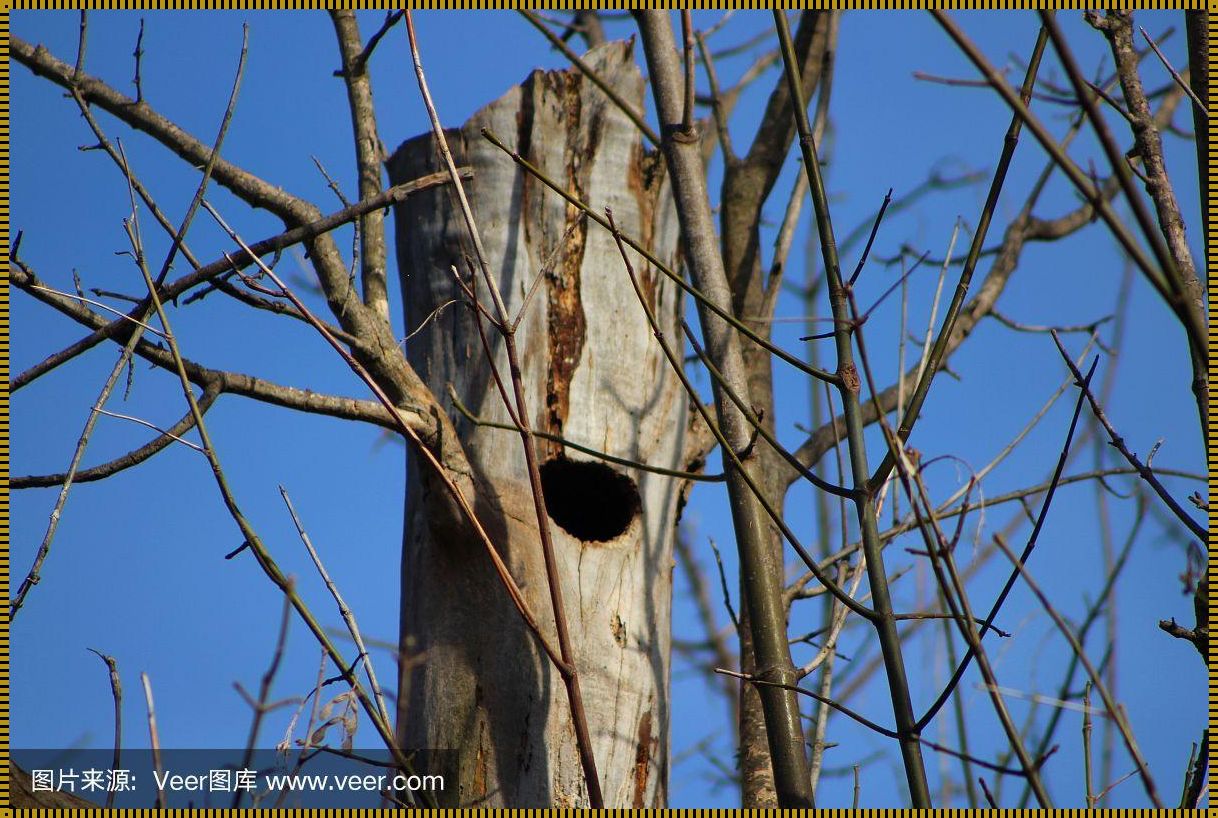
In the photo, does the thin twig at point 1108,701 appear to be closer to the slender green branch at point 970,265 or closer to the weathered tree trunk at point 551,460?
the slender green branch at point 970,265

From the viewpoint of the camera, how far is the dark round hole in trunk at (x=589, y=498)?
2678 millimetres

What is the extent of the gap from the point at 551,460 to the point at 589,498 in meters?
0.28

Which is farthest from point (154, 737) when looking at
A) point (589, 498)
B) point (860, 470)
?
point (589, 498)

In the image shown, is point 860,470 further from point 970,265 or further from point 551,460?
point 551,460

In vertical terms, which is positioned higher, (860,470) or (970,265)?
(970,265)

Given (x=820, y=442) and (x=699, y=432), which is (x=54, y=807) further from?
(x=820, y=442)

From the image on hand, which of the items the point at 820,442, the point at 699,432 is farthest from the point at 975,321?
the point at 699,432

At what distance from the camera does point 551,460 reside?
8.59 ft

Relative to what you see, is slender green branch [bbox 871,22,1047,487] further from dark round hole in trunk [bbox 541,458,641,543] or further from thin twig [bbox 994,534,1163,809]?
dark round hole in trunk [bbox 541,458,641,543]

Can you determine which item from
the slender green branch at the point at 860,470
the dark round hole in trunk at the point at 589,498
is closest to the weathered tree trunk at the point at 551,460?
the dark round hole in trunk at the point at 589,498

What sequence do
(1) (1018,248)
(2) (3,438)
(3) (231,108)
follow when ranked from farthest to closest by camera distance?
1. (1) (1018,248)
2. (3) (231,108)
3. (2) (3,438)

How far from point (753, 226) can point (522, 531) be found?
1646mm

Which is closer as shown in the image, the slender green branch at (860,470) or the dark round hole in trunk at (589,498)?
the slender green branch at (860,470)

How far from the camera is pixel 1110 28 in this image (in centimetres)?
173
